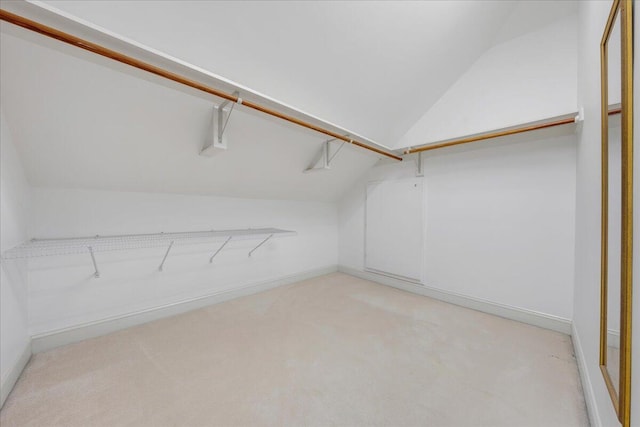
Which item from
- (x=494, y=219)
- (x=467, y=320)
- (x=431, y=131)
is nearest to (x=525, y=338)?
(x=467, y=320)

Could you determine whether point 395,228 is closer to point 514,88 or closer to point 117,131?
point 514,88

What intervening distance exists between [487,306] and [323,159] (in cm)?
228

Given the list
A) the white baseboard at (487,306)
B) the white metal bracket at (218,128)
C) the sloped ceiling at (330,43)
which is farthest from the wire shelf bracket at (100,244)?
the white baseboard at (487,306)

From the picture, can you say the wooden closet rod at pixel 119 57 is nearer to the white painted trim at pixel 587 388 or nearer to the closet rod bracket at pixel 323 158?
the closet rod bracket at pixel 323 158

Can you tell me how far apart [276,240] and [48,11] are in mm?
2557

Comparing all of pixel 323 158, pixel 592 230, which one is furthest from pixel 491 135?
pixel 323 158

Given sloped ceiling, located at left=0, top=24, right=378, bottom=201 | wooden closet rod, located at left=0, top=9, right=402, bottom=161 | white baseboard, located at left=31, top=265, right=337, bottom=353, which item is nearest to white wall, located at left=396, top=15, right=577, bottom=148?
sloped ceiling, located at left=0, top=24, right=378, bottom=201

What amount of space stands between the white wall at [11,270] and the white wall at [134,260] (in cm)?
13

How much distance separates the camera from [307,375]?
1.48m

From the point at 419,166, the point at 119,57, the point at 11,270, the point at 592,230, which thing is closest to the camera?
the point at 119,57

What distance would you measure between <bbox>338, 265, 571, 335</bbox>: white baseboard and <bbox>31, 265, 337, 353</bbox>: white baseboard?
5.47 feet

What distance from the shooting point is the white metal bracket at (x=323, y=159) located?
2.62 meters

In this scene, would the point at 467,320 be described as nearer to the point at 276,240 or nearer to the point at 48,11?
the point at 276,240

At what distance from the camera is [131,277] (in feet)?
6.86
